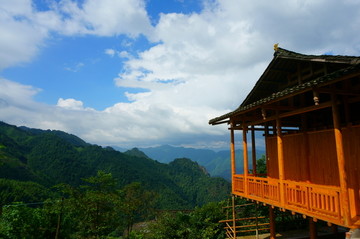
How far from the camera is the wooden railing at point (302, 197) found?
6473 millimetres

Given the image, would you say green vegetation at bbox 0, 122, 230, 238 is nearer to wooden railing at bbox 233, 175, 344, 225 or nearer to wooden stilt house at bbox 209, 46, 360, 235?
wooden railing at bbox 233, 175, 344, 225

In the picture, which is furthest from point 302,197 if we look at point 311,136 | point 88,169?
point 88,169

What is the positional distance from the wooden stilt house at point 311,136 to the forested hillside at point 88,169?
71258 mm

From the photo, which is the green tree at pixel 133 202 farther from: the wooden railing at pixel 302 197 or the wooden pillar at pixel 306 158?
the wooden pillar at pixel 306 158

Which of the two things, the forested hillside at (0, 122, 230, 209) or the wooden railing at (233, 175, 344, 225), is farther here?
the forested hillside at (0, 122, 230, 209)

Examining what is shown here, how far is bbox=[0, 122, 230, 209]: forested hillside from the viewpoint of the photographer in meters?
86.8

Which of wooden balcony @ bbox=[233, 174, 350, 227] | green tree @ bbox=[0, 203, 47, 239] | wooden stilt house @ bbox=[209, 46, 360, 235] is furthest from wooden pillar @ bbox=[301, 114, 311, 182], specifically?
green tree @ bbox=[0, 203, 47, 239]

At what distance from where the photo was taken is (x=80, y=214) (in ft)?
66.8

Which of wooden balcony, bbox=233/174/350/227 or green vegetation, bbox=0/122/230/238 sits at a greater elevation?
wooden balcony, bbox=233/174/350/227

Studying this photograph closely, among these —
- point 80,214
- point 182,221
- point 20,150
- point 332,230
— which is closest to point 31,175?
point 20,150

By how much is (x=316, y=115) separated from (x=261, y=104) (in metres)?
2.90

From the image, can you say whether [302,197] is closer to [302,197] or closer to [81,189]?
[302,197]

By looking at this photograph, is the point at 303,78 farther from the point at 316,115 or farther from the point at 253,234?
the point at 253,234

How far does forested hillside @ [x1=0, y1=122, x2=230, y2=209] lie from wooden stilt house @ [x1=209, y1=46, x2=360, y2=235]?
71.3m
